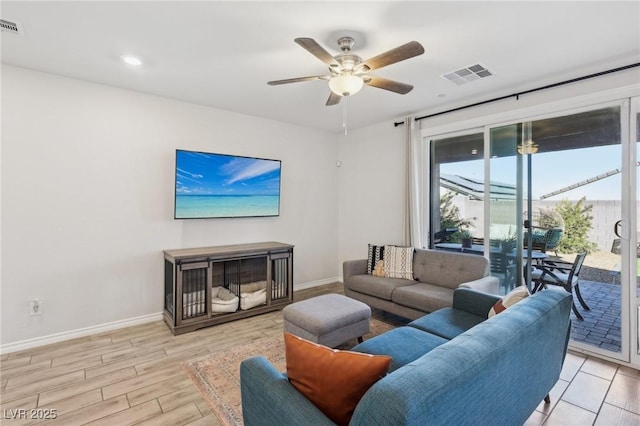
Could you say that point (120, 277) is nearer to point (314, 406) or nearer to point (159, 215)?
point (159, 215)

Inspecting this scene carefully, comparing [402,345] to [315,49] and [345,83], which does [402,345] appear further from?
[315,49]

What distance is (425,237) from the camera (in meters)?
4.09

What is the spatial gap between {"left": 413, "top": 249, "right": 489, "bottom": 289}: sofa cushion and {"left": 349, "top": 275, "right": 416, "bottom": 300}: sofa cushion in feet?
0.69

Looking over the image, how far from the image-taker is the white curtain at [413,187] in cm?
401

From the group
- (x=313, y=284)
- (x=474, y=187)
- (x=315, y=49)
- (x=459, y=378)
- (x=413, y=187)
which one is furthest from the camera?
(x=313, y=284)

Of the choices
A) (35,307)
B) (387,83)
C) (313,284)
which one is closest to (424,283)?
(313,284)

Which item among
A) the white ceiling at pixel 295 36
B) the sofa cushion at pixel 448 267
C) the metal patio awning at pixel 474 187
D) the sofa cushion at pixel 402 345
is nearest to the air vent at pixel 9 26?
the white ceiling at pixel 295 36

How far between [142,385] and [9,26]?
280 cm

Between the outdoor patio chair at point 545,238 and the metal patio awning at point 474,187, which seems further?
the metal patio awning at point 474,187

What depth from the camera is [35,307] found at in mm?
2840

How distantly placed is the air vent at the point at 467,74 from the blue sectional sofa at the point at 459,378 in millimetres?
2046

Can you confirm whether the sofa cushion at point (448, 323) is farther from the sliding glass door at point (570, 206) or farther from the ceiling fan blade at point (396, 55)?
the ceiling fan blade at point (396, 55)

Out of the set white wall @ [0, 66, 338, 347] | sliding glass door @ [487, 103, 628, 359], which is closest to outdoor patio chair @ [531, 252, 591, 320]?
sliding glass door @ [487, 103, 628, 359]

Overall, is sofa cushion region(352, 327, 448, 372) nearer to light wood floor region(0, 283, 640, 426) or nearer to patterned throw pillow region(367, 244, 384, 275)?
light wood floor region(0, 283, 640, 426)
